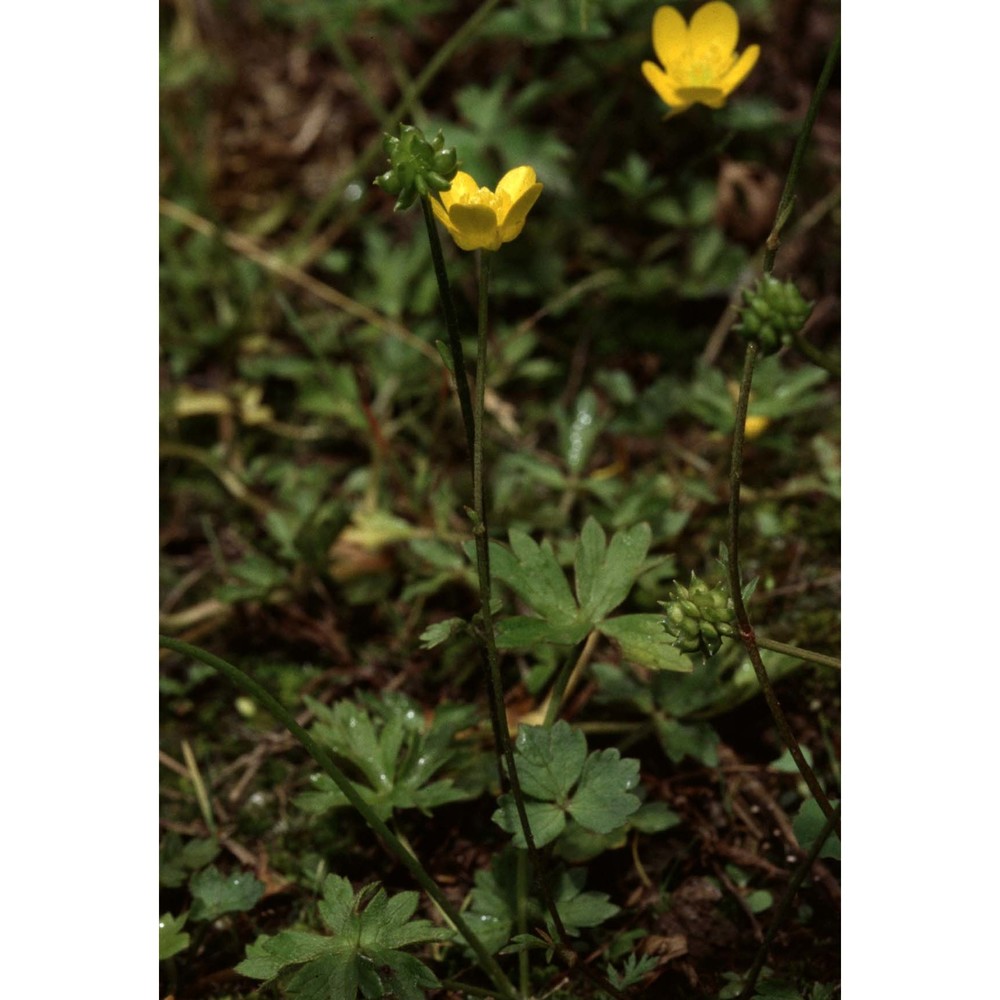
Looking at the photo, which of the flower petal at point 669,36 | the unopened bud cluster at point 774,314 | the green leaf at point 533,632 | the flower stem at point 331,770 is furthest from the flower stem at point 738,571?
the flower petal at point 669,36

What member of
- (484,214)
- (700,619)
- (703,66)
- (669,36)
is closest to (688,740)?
(700,619)

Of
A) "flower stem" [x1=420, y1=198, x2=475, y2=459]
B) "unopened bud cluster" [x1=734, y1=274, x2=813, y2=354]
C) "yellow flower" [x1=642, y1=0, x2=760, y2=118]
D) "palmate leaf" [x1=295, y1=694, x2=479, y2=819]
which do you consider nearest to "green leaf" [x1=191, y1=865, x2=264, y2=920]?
"palmate leaf" [x1=295, y1=694, x2=479, y2=819]

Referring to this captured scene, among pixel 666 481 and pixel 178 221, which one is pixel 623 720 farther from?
pixel 178 221

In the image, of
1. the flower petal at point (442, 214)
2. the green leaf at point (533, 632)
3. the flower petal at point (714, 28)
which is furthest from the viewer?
the flower petal at point (714, 28)

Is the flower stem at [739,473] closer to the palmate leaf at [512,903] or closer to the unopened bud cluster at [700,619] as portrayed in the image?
the unopened bud cluster at [700,619]

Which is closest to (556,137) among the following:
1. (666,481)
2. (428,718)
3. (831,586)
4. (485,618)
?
(666,481)
